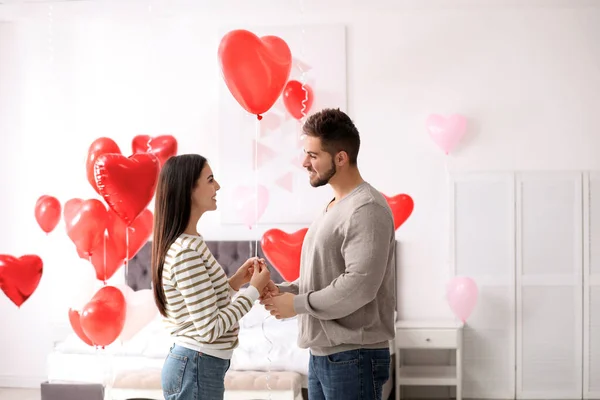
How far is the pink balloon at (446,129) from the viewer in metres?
4.89

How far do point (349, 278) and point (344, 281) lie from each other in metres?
0.02

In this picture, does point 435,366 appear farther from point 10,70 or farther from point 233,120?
point 10,70

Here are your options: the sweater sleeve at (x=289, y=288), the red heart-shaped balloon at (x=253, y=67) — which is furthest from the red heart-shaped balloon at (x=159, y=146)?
the sweater sleeve at (x=289, y=288)

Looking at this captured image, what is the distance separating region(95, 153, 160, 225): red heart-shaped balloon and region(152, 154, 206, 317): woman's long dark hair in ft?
3.31

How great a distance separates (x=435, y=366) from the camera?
16.4 ft

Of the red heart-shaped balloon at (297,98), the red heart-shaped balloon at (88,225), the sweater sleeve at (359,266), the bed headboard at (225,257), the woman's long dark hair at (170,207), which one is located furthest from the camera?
the bed headboard at (225,257)

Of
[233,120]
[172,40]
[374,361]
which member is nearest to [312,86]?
[233,120]

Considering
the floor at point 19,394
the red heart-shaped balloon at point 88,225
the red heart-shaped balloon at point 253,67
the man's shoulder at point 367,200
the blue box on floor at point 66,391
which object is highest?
the red heart-shaped balloon at point 253,67

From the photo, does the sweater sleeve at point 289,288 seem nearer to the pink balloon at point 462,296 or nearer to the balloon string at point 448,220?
the pink balloon at point 462,296

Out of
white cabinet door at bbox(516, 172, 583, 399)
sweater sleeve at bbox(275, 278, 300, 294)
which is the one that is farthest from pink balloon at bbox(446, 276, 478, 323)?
sweater sleeve at bbox(275, 278, 300, 294)

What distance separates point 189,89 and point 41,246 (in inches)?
63.7

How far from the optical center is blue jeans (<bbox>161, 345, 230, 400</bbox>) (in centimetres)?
224

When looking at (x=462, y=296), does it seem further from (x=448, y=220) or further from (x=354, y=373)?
(x=354, y=373)

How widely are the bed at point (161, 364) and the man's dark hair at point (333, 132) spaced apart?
5.26 feet
